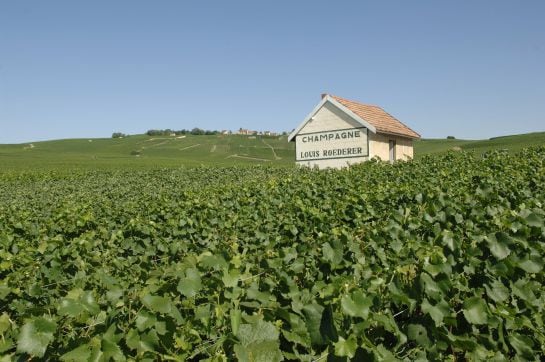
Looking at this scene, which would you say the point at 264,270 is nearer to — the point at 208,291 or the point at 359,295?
the point at 208,291

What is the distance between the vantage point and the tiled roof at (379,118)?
2716cm

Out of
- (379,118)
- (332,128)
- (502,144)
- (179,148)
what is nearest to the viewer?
(332,128)

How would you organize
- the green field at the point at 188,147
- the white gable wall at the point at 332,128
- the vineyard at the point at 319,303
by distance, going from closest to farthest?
1. the vineyard at the point at 319,303
2. the white gable wall at the point at 332,128
3. the green field at the point at 188,147

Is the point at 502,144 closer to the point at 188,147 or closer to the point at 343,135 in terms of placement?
the point at 343,135

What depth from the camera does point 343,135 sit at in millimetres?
27188

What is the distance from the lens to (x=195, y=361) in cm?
237

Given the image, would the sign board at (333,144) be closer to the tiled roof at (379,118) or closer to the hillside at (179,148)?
the tiled roof at (379,118)

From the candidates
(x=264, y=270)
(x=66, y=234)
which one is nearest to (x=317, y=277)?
(x=264, y=270)

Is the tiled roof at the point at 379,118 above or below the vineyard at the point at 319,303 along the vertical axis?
above

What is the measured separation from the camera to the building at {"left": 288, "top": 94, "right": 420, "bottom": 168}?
86.6 ft

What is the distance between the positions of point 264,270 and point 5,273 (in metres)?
3.85

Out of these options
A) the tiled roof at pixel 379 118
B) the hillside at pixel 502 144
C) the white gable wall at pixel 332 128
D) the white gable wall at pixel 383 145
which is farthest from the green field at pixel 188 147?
the white gable wall at pixel 332 128

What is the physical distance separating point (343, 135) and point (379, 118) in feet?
12.7

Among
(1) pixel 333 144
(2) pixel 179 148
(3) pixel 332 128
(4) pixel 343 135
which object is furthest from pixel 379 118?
(2) pixel 179 148
